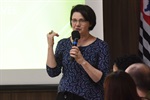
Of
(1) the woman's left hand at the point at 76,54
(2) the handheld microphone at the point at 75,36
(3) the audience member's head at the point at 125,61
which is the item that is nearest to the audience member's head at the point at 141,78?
(3) the audience member's head at the point at 125,61

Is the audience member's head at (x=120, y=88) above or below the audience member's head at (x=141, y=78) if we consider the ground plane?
above

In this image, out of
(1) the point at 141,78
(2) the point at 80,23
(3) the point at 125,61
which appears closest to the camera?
(1) the point at 141,78

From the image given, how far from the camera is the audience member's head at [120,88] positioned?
1510 millimetres

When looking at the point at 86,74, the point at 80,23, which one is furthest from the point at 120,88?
the point at 80,23

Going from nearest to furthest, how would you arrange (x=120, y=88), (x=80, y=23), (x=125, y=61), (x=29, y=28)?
(x=120, y=88)
(x=125, y=61)
(x=80, y=23)
(x=29, y=28)

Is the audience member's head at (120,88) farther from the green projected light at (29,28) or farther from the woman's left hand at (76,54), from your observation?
the green projected light at (29,28)

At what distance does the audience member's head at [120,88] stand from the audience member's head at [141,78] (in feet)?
0.88

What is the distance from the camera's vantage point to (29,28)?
3.62 m

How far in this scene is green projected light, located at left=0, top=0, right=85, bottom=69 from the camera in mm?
3609

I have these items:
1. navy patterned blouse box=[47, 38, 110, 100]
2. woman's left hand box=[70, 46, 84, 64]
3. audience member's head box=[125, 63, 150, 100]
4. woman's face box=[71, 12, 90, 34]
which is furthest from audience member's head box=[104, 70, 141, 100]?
woman's face box=[71, 12, 90, 34]

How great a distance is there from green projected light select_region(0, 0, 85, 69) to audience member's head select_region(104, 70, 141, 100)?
6.83 ft

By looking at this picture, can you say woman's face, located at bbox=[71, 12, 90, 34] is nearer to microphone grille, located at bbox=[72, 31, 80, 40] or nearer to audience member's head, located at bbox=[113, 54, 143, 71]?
microphone grille, located at bbox=[72, 31, 80, 40]

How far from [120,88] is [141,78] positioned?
15.2 inches

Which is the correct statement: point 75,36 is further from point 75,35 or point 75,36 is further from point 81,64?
point 81,64
